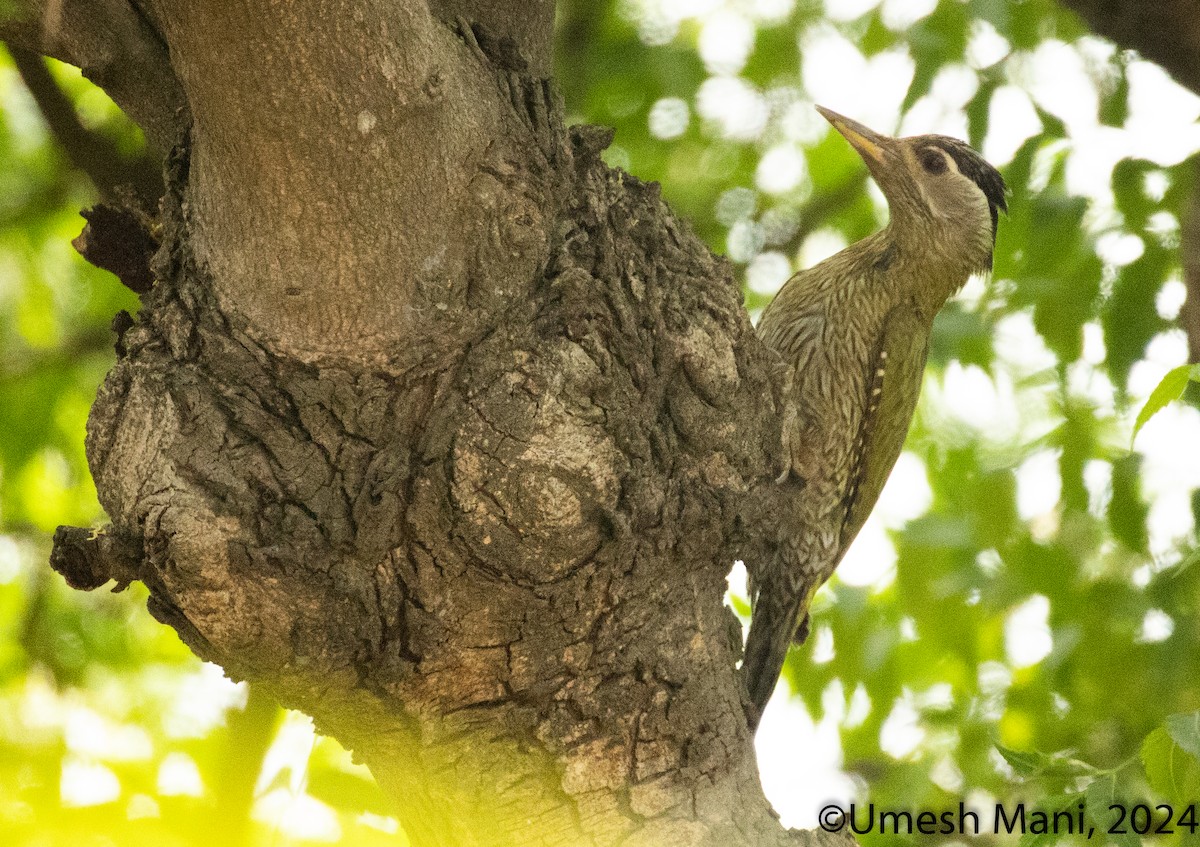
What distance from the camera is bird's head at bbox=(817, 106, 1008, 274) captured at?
3971 millimetres

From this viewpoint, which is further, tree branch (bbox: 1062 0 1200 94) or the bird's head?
the bird's head

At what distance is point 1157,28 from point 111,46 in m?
2.58

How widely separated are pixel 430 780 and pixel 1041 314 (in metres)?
2.32

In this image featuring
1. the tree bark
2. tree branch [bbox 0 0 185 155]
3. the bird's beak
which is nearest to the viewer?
the tree bark

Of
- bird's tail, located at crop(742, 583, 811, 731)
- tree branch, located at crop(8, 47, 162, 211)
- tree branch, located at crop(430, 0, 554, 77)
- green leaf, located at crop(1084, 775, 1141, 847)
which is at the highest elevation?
tree branch, located at crop(8, 47, 162, 211)

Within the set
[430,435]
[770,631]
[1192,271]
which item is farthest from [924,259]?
[430,435]

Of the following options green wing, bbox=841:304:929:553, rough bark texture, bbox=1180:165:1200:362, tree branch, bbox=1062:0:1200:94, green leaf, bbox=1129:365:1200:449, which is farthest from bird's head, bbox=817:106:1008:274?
green leaf, bbox=1129:365:1200:449

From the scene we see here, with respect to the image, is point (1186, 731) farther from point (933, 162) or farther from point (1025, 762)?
point (933, 162)

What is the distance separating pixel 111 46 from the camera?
2.20 meters

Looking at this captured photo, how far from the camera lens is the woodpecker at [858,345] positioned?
374cm

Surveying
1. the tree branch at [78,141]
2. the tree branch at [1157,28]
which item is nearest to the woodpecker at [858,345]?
the tree branch at [1157,28]

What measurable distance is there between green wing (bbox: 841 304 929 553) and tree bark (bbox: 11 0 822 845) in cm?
175

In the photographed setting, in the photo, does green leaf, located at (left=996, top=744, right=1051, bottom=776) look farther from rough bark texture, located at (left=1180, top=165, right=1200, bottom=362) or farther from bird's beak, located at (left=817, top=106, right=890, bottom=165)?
bird's beak, located at (left=817, top=106, right=890, bottom=165)

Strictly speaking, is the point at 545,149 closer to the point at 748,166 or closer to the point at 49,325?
the point at 748,166
